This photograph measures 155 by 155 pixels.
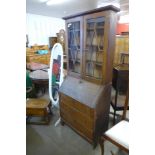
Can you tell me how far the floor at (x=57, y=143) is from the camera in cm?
201

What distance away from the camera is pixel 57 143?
2.17 m

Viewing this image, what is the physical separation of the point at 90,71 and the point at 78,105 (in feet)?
1.69

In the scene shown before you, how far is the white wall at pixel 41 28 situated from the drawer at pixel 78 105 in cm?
461

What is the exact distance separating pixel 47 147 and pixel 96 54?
4.87 feet

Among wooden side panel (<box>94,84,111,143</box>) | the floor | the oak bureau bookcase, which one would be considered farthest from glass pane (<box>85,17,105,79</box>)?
the floor

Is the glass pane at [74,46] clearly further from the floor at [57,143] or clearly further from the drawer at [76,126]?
the floor at [57,143]

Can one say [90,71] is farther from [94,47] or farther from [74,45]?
[74,45]

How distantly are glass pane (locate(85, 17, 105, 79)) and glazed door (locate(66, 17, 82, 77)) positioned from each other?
0.42 feet

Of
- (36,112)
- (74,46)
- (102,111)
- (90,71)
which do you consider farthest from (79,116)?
(74,46)

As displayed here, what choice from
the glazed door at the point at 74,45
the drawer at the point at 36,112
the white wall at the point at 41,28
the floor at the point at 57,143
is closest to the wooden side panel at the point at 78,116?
the floor at the point at 57,143
